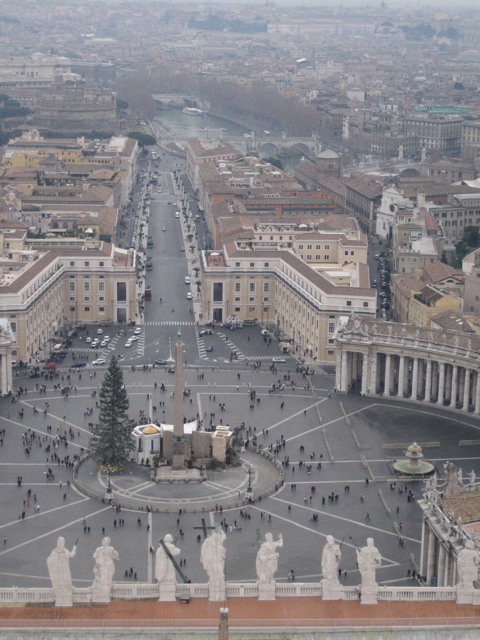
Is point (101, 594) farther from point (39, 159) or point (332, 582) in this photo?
point (39, 159)

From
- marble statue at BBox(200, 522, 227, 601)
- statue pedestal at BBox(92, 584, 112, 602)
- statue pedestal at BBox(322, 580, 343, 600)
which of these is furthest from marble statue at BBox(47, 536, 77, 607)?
statue pedestal at BBox(322, 580, 343, 600)

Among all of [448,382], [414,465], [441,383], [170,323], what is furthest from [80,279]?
[414,465]

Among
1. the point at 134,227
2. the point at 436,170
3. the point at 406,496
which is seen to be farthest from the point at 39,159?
the point at 406,496

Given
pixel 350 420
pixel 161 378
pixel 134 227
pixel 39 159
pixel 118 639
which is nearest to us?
pixel 118 639

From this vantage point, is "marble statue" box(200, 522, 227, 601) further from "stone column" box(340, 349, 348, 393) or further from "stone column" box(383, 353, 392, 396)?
"stone column" box(340, 349, 348, 393)

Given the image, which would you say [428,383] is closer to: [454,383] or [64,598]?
[454,383]

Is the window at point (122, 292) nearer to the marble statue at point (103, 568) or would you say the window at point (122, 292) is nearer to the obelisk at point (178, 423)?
the obelisk at point (178, 423)
